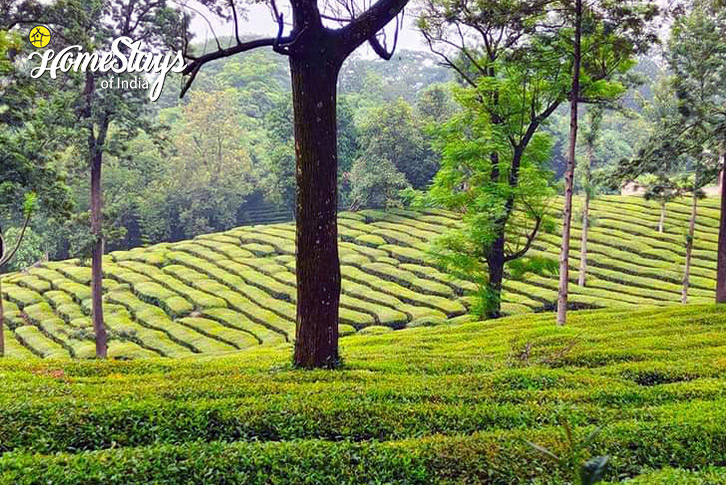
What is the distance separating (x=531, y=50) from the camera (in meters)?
15.8

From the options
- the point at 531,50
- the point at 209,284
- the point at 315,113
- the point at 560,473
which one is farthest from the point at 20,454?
the point at 209,284

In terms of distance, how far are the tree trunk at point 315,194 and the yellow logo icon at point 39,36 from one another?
32.3 ft

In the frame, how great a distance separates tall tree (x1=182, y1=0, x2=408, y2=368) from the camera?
24.5 feet

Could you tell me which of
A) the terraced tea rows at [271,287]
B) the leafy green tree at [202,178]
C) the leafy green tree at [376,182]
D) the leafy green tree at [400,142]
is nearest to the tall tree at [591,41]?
the terraced tea rows at [271,287]

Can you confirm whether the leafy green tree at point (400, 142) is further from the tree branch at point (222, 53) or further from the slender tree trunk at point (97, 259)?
the tree branch at point (222, 53)

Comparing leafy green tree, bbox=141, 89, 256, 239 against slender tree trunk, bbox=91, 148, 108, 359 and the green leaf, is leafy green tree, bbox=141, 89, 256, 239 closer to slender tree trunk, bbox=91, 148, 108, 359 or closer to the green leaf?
slender tree trunk, bbox=91, 148, 108, 359

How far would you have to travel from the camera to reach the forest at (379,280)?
4848mm

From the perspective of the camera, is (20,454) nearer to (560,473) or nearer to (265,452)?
(265,452)

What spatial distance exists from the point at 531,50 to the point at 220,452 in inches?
563

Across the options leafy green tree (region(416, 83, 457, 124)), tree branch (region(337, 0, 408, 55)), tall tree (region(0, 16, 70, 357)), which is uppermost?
leafy green tree (region(416, 83, 457, 124))

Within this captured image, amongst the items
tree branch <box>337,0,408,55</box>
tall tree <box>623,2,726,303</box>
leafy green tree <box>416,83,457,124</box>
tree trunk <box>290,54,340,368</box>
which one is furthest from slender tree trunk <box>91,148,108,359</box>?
leafy green tree <box>416,83,457,124</box>

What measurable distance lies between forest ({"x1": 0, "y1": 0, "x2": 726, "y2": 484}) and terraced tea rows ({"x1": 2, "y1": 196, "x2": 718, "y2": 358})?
0.20 meters

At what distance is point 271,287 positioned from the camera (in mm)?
32531

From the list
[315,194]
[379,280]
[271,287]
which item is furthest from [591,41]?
[271,287]
